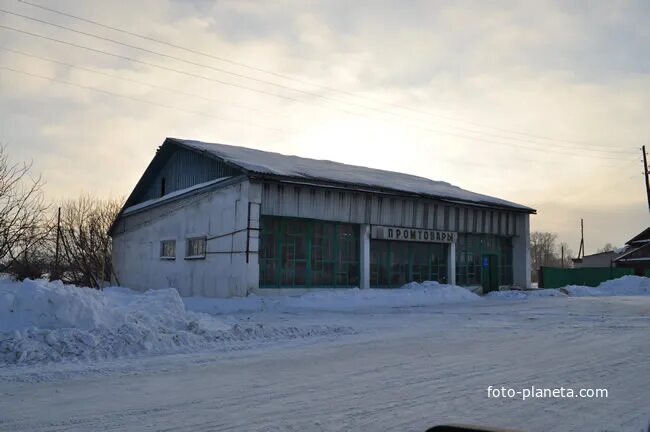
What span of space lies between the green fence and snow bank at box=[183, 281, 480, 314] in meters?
18.0

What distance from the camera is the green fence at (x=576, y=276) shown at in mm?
42125

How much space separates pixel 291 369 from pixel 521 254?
2787 cm

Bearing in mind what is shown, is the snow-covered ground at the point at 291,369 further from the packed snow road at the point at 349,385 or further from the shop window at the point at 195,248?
the shop window at the point at 195,248

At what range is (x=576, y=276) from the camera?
42.8 metres

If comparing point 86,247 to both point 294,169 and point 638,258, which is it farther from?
point 638,258

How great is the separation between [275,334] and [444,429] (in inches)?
411

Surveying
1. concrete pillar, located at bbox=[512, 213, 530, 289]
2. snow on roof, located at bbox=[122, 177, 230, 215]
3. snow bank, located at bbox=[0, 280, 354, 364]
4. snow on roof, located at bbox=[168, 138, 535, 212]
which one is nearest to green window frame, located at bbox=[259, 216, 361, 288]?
snow on roof, located at bbox=[168, 138, 535, 212]

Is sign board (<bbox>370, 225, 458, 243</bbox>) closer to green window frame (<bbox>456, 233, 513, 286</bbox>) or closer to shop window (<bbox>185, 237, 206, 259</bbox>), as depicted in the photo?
green window frame (<bbox>456, 233, 513, 286</bbox>)

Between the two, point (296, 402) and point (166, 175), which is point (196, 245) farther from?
point (296, 402)

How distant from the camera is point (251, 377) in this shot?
8023mm

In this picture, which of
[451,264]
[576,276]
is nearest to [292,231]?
[451,264]

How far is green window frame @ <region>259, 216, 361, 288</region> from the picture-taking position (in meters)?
22.7

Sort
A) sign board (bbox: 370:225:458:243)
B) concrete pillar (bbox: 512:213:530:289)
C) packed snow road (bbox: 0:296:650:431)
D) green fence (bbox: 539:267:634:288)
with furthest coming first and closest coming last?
green fence (bbox: 539:267:634:288), concrete pillar (bbox: 512:213:530:289), sign board (bbox: 370:225:458:243), packed snow road (bbox: 0:296:650:431)

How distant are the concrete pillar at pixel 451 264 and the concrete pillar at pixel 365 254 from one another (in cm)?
601
